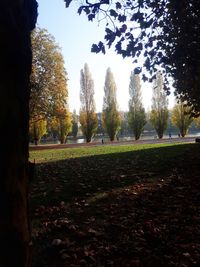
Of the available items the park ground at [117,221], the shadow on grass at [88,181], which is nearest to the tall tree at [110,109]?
the shadow on grass at [88,181]

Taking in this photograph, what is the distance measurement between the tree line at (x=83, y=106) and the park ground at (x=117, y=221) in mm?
25639

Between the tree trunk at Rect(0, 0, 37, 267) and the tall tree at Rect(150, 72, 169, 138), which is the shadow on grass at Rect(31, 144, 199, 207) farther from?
the tall tree at Rect(150, 72, 169, 138)

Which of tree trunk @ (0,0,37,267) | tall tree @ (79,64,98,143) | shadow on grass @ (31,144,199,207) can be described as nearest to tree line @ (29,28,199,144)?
tall tree @ (79,64,98,143)

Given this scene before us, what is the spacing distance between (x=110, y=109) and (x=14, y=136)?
188 feet

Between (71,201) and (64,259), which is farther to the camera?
(71,201)

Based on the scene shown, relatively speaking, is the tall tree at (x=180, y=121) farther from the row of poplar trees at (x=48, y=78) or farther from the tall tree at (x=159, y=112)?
the row of poplar trees at (x=48, y=78)

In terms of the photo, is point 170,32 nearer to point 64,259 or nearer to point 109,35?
point 109,35

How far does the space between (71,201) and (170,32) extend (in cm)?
427

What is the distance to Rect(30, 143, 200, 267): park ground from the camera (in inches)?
158

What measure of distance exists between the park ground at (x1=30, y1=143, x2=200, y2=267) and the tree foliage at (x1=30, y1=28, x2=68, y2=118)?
26.1m

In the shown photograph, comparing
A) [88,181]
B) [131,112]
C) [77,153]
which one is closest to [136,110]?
[131,112]

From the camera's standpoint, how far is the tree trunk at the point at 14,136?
2.15 meters

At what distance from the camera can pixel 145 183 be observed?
25.8 ft

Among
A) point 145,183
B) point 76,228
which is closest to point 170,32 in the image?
point 145,183
